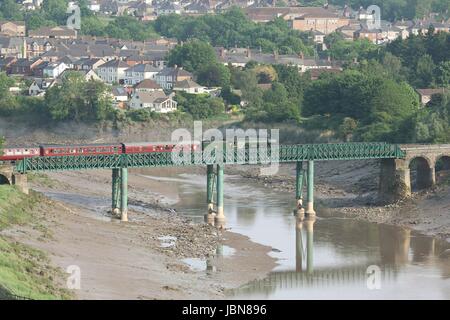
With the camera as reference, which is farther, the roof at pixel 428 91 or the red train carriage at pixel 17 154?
the roof at pixel 428 91

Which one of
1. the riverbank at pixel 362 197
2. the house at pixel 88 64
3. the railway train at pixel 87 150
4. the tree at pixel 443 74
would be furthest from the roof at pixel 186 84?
the railway train at pixel 87 150

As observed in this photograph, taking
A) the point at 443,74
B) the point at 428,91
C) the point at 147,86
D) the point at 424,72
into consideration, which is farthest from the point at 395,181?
the point at 147,86

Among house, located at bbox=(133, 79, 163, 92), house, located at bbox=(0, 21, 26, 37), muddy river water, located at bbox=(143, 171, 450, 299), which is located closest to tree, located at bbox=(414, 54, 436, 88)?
house, located at bbox=(133, 79, 163, 92)

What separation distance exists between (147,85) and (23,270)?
88.9m

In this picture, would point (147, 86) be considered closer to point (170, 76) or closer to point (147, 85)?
point (147, 85)

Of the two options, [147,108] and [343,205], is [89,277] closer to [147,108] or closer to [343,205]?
[343,205]

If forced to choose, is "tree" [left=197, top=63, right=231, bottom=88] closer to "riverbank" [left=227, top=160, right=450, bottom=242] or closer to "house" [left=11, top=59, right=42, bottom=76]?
"house" [left=11, top=59, right=42, bottom=76]

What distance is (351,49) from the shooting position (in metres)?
176

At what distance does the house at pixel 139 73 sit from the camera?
156250mm

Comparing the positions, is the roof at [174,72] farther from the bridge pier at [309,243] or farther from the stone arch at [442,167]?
the bridge pier at [309,243]

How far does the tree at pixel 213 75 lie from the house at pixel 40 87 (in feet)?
52.7

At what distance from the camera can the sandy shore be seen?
6010cm

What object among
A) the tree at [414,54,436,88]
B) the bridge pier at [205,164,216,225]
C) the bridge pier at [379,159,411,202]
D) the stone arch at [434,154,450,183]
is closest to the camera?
the bridge pier at [205,164,216,225]

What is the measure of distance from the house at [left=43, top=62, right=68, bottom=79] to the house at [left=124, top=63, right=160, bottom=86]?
7.49m
